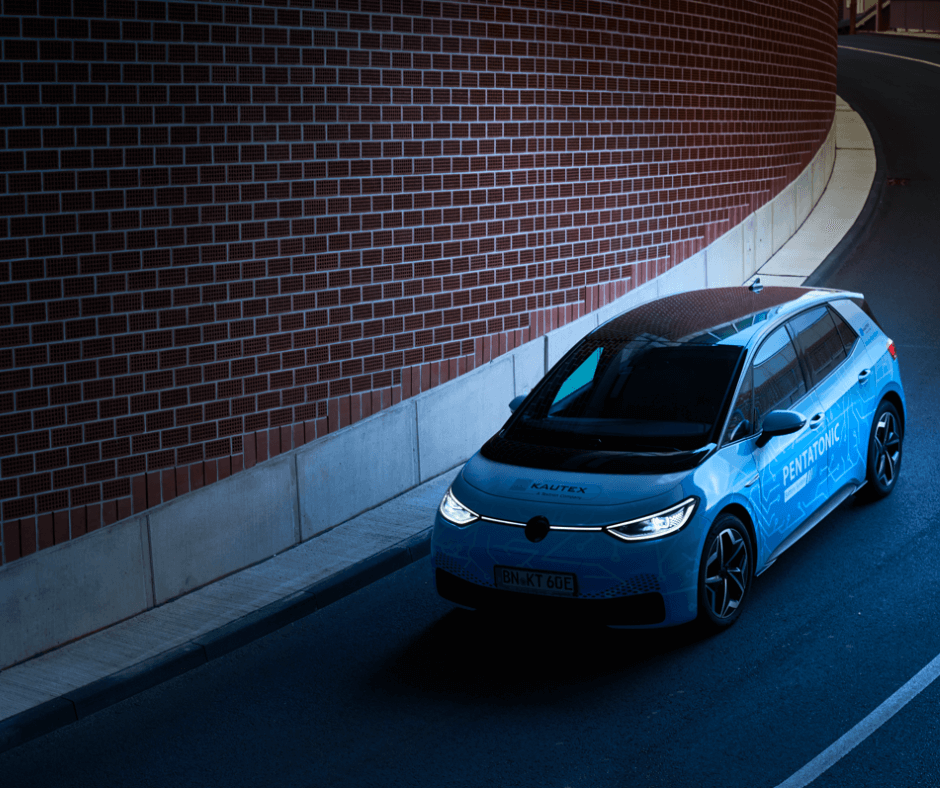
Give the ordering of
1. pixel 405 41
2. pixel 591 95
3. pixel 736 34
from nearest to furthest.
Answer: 1. pixel 405 41
2. pixel 591 95
3. pixel 736 34

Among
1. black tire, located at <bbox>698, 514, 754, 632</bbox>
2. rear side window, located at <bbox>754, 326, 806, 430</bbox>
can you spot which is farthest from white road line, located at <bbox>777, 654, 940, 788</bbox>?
rear side window, located at <bbox>754, 326, 806, 430</bbox>

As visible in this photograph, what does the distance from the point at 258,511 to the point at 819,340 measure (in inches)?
154

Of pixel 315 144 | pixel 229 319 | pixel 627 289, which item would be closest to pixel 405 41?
pixel 315 144

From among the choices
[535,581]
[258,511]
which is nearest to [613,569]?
[535,581]

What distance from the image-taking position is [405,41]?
9.19 metres

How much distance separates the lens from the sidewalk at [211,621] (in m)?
6.25

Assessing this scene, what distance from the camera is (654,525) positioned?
6.19m

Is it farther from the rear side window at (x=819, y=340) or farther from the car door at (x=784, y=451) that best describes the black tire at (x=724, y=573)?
the rear side window at (x=819, y=340)

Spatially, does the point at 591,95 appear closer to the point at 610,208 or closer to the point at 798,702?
the point at 610,208

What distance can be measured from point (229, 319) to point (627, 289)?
201 inches

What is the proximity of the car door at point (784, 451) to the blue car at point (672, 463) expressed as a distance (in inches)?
0.5

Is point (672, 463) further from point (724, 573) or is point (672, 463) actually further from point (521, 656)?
point (521, 656)

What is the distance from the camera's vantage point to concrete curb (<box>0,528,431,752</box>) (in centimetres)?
603

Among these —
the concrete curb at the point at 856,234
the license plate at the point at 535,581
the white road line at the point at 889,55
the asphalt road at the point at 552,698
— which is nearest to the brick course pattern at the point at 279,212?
the asphalt road at the point at 552,698
